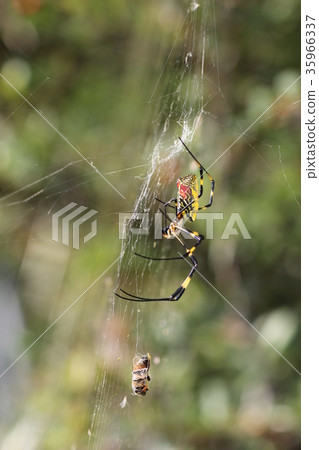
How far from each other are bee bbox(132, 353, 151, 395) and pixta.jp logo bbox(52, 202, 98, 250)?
405 mm

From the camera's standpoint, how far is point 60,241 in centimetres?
146

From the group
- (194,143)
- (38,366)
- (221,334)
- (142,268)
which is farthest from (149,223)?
(38,366)

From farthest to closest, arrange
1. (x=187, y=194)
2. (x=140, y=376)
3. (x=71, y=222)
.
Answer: (x=71, y=222)
(x=187, y=194)
(x=140, y=376)

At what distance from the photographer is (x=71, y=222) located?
1.44 m

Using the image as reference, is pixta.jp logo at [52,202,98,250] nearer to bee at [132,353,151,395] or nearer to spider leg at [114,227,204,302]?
spider leg at [114,227,204,302]

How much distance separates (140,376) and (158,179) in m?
0.49

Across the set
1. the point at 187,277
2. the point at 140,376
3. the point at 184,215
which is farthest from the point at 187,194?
the point at 140,376

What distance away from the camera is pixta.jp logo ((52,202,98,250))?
1.44 metres

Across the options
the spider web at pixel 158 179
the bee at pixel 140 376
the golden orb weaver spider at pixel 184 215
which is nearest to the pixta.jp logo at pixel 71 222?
the spider web at pixel 158 179

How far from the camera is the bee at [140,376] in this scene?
46.8 inches

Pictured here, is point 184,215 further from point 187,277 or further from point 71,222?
point 71,222

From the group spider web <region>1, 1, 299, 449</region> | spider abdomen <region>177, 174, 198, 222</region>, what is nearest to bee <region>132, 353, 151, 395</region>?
spider web <region>1, 1, 299, 449</region>

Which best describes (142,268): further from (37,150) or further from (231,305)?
(37,150)

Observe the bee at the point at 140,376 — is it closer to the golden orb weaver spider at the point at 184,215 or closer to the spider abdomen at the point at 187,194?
the golden orb weaver spider at the point at 184,215
